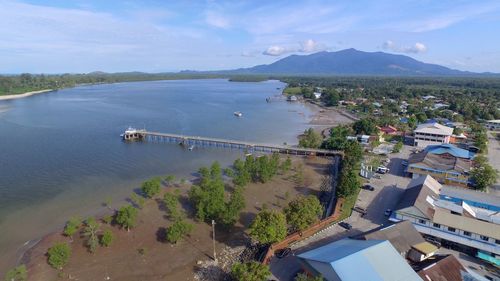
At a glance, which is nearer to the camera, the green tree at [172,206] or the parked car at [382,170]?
the green tree at [172,206]

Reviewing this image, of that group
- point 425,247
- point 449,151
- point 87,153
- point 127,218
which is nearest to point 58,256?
point 127,218

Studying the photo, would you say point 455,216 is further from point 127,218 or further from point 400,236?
point 127,218

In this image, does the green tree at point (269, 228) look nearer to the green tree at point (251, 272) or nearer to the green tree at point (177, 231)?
the green tree at point (251, 272)

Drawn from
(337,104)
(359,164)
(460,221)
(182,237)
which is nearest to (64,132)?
(182,237)

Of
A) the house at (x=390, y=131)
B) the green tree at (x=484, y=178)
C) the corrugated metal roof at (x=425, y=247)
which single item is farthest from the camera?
the house at (x=390, y=131)

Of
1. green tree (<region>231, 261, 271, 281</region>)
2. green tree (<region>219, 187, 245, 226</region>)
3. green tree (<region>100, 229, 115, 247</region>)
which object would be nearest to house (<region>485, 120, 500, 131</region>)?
green tree (<region>219, 187, 245, 226</region>)

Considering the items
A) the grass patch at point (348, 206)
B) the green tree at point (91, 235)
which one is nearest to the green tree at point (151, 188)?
the green tree at point (91, 235)

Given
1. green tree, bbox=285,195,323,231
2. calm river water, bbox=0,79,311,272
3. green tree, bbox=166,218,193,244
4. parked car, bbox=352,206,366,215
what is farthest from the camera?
calm river water, bbox=0,79,311,272

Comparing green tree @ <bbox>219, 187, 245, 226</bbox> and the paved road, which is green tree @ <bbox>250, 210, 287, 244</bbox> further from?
the paved road

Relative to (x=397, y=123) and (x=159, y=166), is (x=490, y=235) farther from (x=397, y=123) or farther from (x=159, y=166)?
(x=397, y=123)
